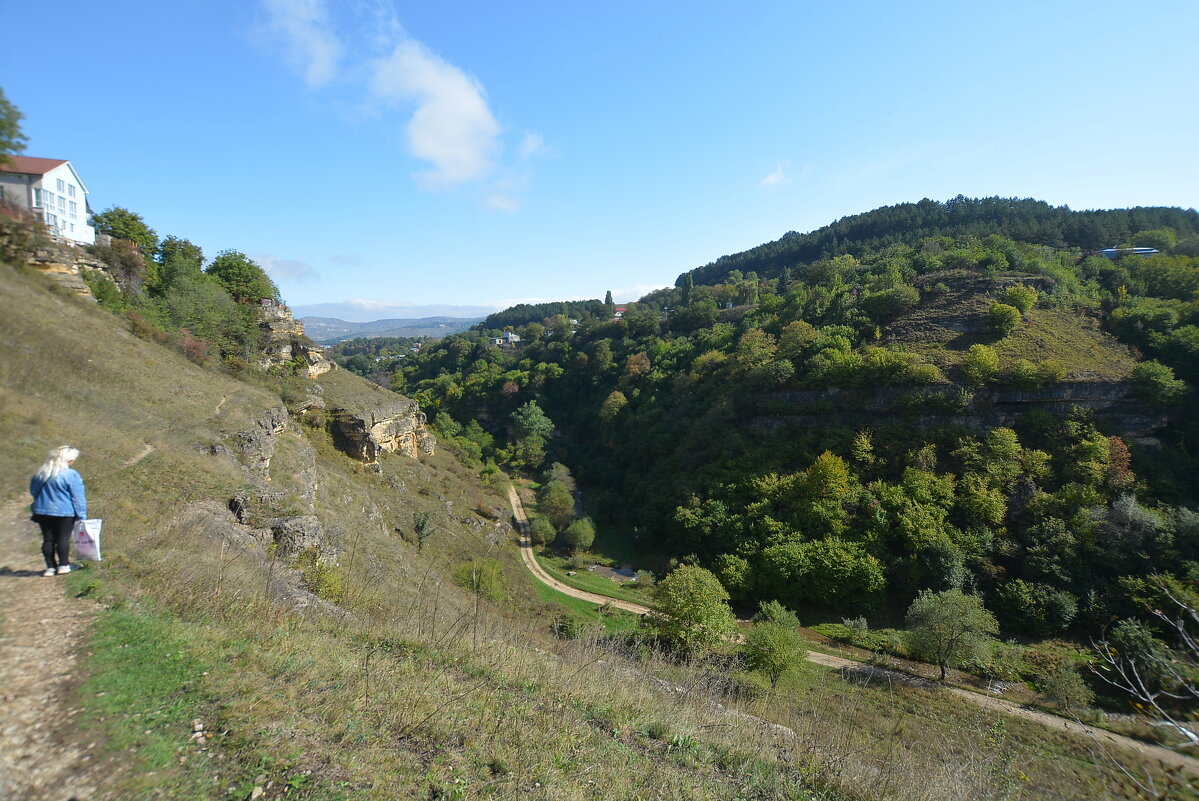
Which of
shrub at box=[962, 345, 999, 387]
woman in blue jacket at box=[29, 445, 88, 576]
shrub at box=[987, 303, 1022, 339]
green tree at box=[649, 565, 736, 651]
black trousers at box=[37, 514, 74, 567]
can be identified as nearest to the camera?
woman in blue jacket at box=[29, 445, 88, 576]

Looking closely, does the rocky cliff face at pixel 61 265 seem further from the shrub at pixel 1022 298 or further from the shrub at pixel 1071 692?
the shrub at pixel 1022 298

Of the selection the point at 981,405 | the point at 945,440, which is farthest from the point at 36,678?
the point at 981,405

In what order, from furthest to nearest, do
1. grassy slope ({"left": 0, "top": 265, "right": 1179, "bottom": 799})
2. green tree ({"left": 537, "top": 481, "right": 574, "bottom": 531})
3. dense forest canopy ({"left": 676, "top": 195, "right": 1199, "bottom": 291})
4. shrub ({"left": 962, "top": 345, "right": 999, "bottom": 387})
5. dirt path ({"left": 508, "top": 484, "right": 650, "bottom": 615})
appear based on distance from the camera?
dense forest canopy ({"left": 676, "top": 195, "right": 1199, "bottom": 291})
green tree ({"left": 537, "top": 481, "right": 574, "bottom": 531})
shrub ({"left": 962, "top": 345, "right": 999, "bottom": 387})
dirt path ({"left": 508, "top": 484, "right": 650, "bottom": 615})
grassy slope ({"left": 0, "top": 265, "right": 1179, "bottom": 799})

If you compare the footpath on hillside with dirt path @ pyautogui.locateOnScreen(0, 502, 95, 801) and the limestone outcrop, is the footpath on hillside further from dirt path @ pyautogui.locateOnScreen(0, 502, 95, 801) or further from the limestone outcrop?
dirt path @ pyautogui.locateOnScreen(0, 502, 95, 801)

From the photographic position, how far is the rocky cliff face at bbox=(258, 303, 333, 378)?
91.5ft

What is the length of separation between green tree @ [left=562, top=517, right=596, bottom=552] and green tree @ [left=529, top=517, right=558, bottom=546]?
A: 4.68ft

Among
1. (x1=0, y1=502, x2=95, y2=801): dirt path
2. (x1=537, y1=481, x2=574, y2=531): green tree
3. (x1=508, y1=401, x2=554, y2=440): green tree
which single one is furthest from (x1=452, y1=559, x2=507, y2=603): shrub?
(x1=508, y1=401, x2=554, y2=440): green tree

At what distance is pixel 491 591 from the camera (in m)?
22.0

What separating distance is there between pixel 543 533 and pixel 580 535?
331 centimetres

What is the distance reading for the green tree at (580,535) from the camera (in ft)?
116

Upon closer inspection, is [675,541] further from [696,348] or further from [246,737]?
[246,737]

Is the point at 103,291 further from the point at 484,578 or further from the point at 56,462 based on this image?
the point at 56,462

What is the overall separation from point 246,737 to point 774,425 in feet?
121

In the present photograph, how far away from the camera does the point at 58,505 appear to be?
588cm
